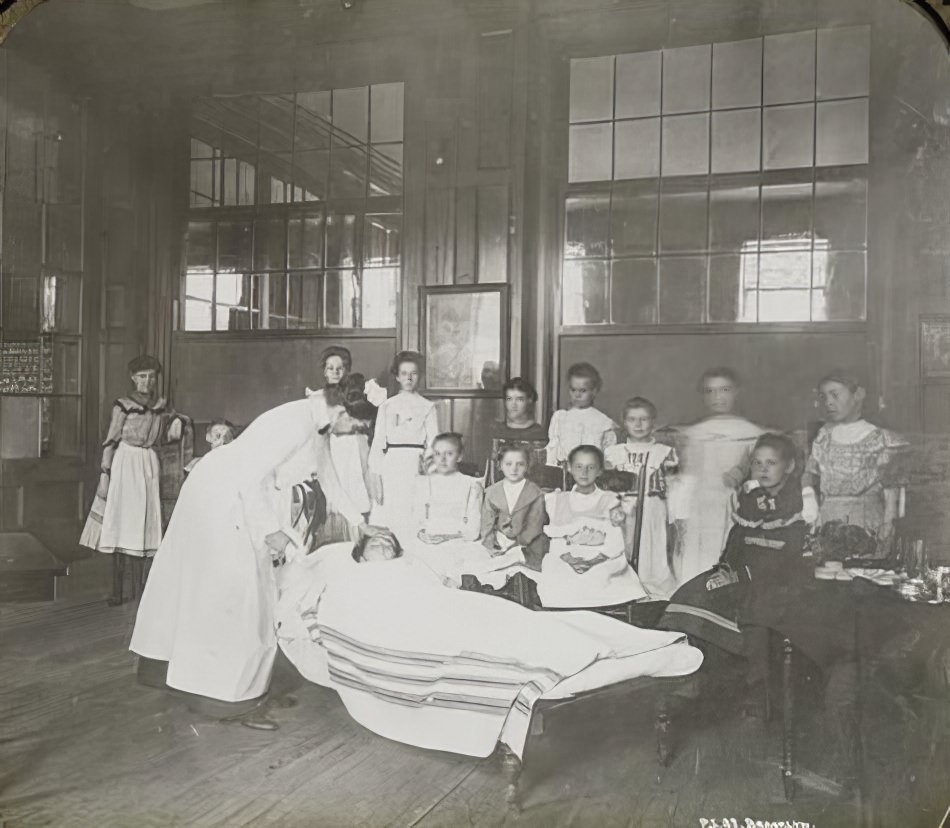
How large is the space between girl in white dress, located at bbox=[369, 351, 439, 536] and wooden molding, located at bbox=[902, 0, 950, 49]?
1.78m

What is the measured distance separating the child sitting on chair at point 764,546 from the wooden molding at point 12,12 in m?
2.86

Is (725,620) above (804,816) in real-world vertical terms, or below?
above

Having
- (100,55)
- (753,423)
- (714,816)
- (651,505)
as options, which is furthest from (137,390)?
(714,816)

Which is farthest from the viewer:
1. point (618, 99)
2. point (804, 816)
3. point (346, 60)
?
point (346, 60)

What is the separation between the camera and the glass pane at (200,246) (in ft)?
8.59

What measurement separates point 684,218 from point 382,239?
3.12 ft

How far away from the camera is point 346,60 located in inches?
100

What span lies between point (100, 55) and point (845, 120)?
245cm

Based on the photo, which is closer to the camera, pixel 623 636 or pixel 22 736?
pixel 623 636

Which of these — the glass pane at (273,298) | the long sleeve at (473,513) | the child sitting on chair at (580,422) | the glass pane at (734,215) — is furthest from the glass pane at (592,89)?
the long sleeve at (473,513)

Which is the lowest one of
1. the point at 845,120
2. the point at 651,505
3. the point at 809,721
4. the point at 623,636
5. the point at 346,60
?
the point at 809,721

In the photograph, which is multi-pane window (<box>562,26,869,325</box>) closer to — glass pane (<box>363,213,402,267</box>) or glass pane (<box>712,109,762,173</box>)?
glass pane (<box>712,109,762,173</box>)

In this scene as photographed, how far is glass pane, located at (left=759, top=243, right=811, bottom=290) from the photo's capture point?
2.26 meters

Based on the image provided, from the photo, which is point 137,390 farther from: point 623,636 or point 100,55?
point 623,636
